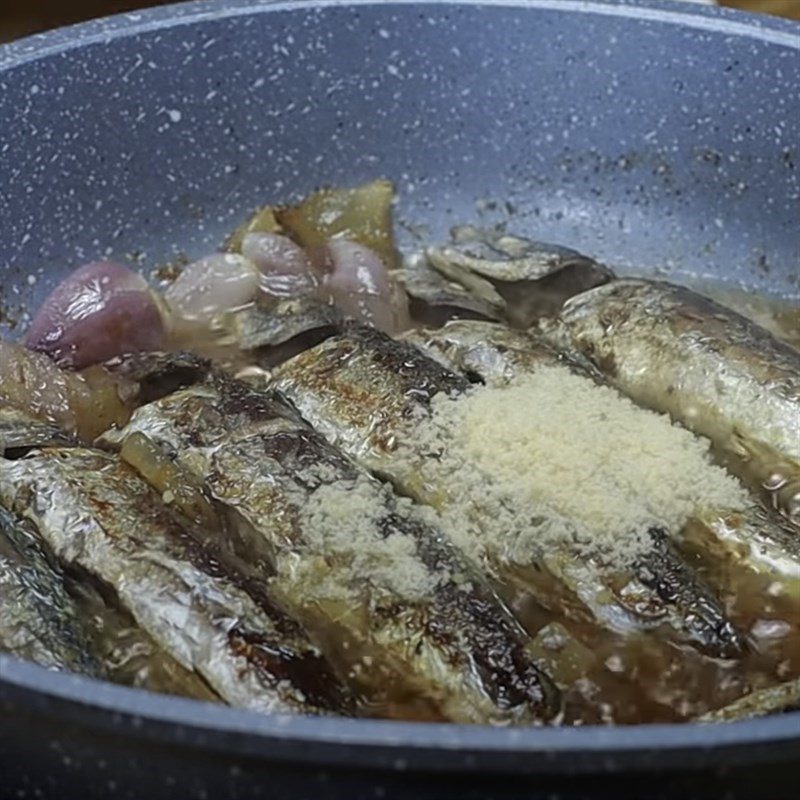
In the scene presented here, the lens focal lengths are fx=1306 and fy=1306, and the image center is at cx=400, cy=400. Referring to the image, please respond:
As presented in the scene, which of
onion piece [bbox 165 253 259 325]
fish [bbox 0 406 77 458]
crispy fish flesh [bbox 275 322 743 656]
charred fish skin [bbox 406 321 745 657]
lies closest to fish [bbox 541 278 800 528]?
crispy fish flesh [bbox 275 322 743 656]

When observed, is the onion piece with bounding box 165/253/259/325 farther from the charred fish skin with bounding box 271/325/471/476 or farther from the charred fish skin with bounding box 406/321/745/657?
the charred fish skin with bounding box 406/321/745/657

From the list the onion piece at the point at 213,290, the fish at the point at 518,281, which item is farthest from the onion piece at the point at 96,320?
the fish at the point at 518,281

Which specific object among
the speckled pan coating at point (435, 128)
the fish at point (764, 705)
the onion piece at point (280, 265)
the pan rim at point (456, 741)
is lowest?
the fish at point (764, 705)

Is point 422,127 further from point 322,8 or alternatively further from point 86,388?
point 86,388

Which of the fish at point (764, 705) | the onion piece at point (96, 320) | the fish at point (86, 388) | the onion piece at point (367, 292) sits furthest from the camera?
the onion piece at point (367, 292)

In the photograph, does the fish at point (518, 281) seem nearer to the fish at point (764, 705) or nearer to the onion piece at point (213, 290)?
the onion piece at point (213, 290)

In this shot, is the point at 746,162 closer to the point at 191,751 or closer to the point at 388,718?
the point at 388,718

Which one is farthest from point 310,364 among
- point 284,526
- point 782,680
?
point 782,680

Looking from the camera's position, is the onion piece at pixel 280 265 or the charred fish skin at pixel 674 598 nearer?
the charred fish skin at pixel 674 598
